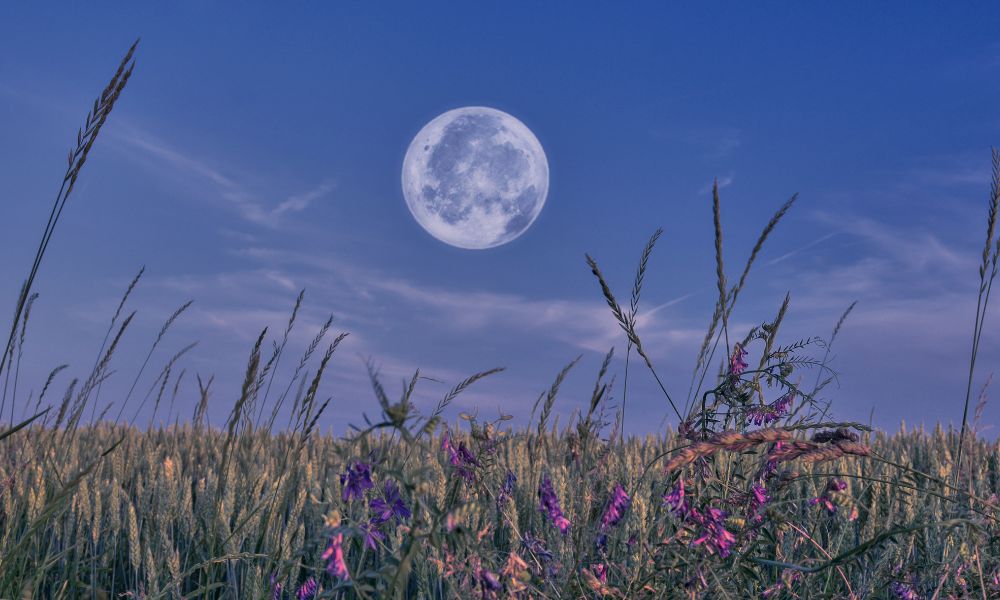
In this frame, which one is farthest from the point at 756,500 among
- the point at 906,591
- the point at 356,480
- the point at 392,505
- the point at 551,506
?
the point at 356,480

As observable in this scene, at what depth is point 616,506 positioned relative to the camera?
103 inches

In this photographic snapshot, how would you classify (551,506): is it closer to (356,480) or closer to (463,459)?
(463,459)

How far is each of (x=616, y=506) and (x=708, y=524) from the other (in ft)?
1.33

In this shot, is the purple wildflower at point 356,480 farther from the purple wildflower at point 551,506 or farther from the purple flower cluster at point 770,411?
the purple flower cluster at point 770,411

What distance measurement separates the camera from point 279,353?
3.91 m

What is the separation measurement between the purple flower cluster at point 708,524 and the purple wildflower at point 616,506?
27 cm

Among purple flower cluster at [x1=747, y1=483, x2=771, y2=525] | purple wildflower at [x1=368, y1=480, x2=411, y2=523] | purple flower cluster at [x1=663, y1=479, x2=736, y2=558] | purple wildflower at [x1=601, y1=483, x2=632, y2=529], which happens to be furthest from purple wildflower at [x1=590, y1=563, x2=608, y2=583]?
purple wildflower at [x1=368, y1=480, x2=411, y2=523]

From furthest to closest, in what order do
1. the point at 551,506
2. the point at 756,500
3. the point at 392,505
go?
the point at 551,506 → the point at 756,500 → the point at 392,505

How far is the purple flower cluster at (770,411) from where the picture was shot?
270 centimetres

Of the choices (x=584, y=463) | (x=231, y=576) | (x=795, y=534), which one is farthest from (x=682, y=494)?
(x=231, y=576)

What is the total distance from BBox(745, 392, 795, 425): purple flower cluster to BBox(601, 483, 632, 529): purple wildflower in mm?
499

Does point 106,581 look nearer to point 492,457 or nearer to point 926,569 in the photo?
point 492,457

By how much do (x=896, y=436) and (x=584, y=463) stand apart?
435 inches

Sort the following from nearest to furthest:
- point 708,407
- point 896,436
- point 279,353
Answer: point 708,407 → point 279,353 → point 896,436
